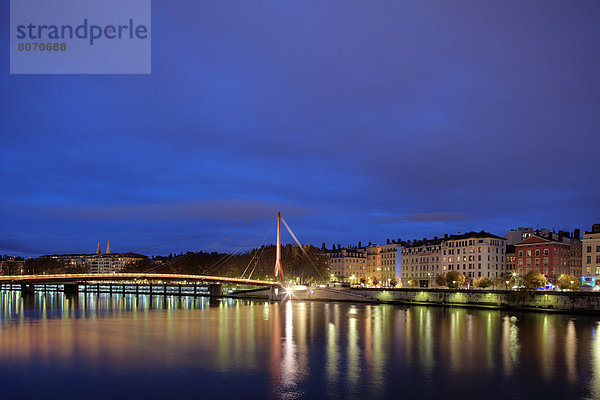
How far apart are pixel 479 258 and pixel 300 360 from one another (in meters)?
51.1

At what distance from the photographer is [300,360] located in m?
21.8

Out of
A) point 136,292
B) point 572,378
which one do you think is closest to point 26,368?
point 572,378

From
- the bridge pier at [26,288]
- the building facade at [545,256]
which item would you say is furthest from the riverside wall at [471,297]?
the bridge pier at [26,288]

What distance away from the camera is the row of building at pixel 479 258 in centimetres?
5919

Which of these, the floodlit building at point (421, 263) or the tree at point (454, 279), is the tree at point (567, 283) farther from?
the floodlit building at point (421, 263)

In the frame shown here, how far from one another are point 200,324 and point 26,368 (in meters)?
16.5

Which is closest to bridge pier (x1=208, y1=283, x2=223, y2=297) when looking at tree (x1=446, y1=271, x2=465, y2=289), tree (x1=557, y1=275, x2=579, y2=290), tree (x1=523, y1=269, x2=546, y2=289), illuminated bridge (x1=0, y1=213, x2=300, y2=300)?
illuminated bridge (x1=0, y1=213, x2=300, y2=300)

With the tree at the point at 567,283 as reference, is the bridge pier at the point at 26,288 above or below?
below

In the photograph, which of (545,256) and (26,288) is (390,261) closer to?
(545,256)

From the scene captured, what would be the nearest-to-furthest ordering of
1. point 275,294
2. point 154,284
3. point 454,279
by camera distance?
point 454,279 < point 275,294 < point 154,284

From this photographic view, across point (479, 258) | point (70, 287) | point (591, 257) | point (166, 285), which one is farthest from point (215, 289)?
point (591, 257)

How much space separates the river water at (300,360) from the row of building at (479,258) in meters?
25.4

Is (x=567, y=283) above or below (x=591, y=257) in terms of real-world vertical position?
below

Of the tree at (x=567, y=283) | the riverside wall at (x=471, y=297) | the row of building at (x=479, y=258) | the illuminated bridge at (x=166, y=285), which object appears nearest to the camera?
the riverside wall at (x=471, y=297)
